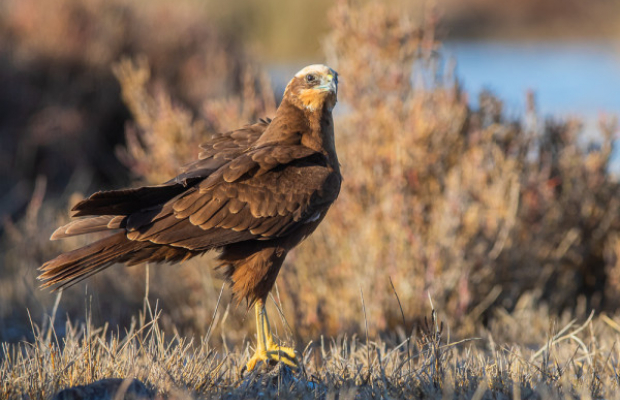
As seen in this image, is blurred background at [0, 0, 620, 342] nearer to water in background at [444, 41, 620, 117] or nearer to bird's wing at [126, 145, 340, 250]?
bird's wing at [126, 145, 340, 250]

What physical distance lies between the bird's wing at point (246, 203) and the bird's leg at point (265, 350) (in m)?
0.41

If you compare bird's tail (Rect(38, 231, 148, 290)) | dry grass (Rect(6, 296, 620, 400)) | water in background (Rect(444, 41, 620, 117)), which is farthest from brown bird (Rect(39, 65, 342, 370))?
water in background (Rect(444, 41, 620, 117))

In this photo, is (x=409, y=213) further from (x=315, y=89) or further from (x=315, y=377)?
(x=315, y=377)

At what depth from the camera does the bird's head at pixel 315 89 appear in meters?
3.89

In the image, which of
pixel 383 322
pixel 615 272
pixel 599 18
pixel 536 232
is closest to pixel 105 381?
pixel 383 322

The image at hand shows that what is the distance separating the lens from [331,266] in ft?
17.8

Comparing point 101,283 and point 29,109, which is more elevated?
point 29,109

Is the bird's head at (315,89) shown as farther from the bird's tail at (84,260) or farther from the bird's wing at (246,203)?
the bird's tail at (84,260)

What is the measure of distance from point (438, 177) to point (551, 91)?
34.1ft

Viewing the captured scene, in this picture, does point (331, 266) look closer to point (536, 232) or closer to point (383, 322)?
point (383, 322)

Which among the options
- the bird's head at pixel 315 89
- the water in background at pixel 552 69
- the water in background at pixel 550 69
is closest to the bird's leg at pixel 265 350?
the bird's head at pixel 315 89

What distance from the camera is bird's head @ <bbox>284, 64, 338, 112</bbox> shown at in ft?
12.8

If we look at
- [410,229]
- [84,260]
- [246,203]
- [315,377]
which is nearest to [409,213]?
[410,229]

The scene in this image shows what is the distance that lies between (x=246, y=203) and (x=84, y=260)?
78cm
